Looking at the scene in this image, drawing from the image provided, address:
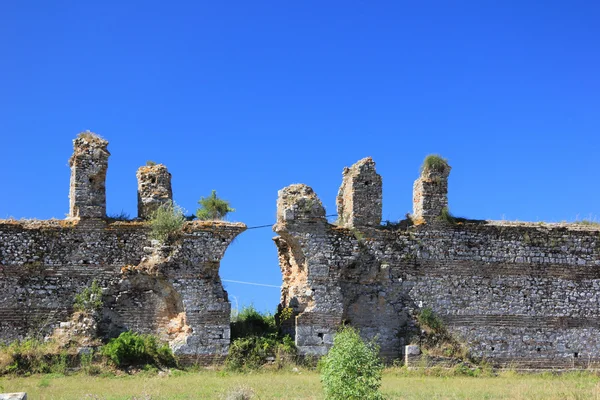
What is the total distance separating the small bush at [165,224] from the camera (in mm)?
23438

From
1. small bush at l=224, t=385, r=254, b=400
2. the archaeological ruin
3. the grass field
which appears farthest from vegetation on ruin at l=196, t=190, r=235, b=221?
small bush at l=224, t=385, r=254, b=400

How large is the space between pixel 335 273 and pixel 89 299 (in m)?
6.65

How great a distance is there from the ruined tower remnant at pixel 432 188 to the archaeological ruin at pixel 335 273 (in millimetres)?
41

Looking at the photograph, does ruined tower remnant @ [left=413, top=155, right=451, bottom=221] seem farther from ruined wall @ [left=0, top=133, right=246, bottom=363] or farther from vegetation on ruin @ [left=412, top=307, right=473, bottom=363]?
ruined wall @ [left=0, top=133, right=246, bottom=363]

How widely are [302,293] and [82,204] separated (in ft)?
21.0

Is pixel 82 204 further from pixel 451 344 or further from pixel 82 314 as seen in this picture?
pixel 451 344

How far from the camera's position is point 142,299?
23516 mm

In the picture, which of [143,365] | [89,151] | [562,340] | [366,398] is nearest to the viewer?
[366,398]

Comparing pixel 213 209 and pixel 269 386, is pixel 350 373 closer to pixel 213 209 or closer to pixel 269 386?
pixel 269 386

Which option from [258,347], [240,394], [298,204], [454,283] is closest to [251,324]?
[258,347]

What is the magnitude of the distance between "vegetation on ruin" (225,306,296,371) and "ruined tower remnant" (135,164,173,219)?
13.1ft

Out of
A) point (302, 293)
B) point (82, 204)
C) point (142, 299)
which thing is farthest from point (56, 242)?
point (302, 293)

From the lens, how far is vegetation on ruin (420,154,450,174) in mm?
25609

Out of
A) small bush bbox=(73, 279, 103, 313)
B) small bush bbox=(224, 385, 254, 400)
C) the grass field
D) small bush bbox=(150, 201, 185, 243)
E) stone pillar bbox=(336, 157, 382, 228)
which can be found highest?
stone pillar bbox=(336, 157, 382, 228)
